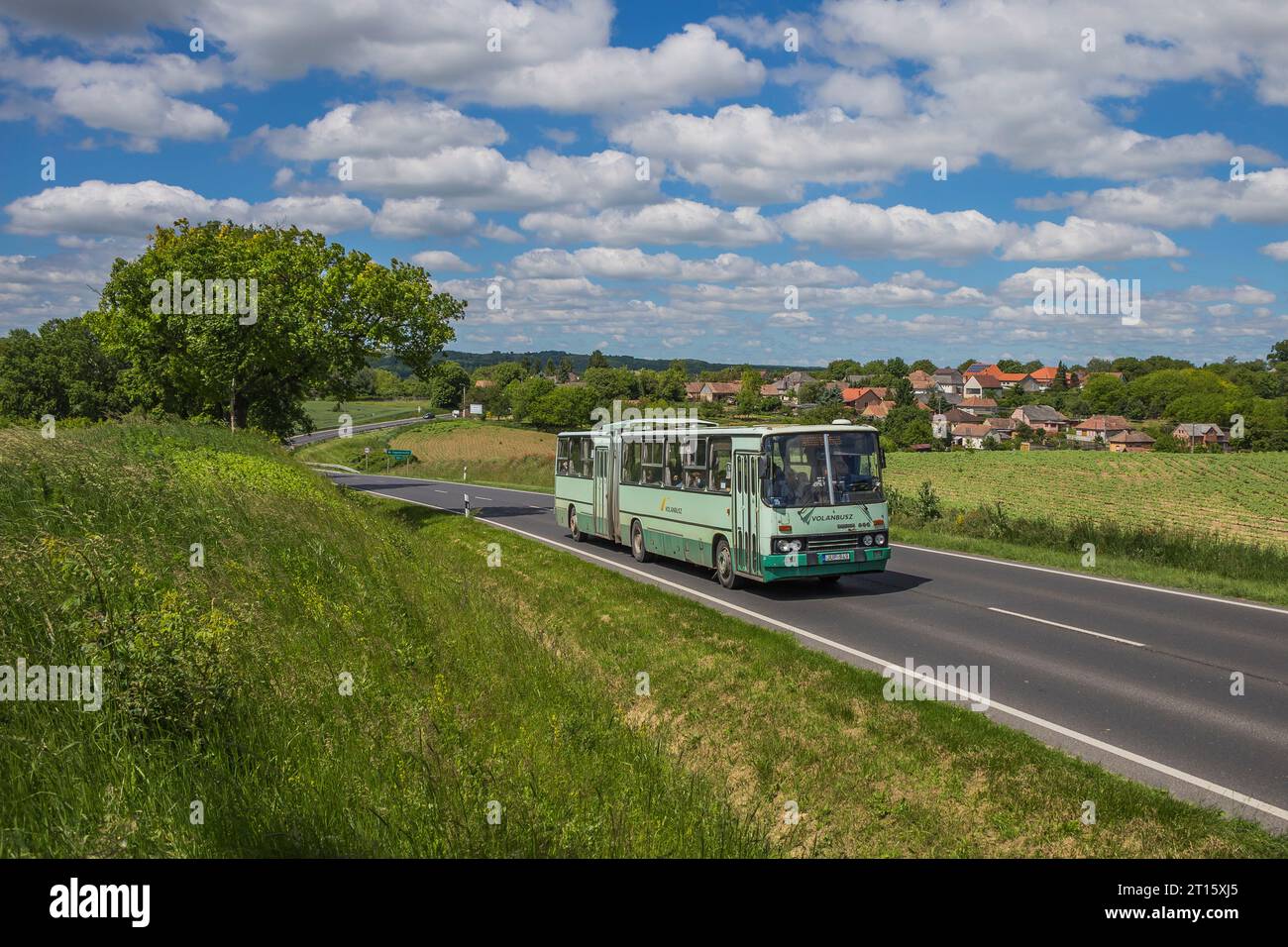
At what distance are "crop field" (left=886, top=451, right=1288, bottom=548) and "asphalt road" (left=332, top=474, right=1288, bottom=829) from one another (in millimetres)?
16886

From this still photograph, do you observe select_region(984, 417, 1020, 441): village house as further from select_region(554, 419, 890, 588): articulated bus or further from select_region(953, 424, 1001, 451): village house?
select_region(554, 419, 890, 588): articulated bus

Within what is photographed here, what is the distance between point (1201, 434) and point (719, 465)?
139222 mm

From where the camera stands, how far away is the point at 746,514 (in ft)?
51.5

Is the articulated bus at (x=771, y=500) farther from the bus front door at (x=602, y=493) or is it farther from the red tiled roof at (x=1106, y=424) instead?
the red tiled roof at (x=1106, y=424)

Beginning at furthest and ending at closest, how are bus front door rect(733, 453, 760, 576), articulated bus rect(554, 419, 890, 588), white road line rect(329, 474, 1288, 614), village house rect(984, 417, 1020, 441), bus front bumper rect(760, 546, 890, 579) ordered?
village house rect(984, 417, 1020, 441) → bus front door rect(733, 453, 760, 576) → articulated bus rect(554, 419, 890, 588) → bus front bumper rect(760, 546, 890, 579) → white road line rect(329, 474, 1288, 614)

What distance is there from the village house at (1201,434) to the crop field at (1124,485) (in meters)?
48.8

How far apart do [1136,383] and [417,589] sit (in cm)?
18458

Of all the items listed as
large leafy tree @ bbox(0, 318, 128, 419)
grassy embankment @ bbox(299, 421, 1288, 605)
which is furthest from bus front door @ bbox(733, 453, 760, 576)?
large leafy tree @ bbox(0, 318, 128, 419)

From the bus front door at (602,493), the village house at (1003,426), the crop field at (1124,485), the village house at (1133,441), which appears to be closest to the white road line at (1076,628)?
the bus front door at (602,493)

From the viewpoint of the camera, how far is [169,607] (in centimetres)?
627

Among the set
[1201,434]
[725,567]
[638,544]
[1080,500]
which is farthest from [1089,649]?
[1201,434]

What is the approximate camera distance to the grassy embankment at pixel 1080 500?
18422 millimetres

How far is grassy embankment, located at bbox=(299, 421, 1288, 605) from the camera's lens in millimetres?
18422

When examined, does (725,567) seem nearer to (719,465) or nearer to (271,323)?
(719,465)
